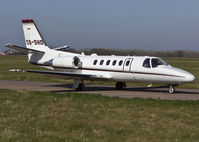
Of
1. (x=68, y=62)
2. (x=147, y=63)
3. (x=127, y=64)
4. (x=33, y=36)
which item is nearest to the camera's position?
(x=147, y=63)

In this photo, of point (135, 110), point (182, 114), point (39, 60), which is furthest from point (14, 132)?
point (39, 60)

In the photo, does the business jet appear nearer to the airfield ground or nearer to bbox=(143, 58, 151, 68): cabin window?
bbox=(143, 58, 151, 68): cabin window

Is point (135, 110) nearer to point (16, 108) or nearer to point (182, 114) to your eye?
point (182, 114)

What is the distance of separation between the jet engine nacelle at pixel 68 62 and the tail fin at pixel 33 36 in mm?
2145

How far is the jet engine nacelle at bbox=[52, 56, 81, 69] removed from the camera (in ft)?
77.2

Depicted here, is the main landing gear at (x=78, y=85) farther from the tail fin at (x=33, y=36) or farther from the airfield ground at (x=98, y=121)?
the airfield ground at (x=98, y=121)

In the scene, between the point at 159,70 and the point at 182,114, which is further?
the point at 159,70

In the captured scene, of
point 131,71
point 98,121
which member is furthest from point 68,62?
point 98,121

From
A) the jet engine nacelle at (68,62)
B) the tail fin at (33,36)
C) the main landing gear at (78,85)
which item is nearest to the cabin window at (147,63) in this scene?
the main landing gear at (78,85)

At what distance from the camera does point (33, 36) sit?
25.9 metres

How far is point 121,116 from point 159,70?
9142 millimetres

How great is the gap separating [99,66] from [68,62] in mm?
2417

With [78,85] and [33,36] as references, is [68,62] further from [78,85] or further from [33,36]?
[33,36]

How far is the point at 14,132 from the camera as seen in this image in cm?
885
